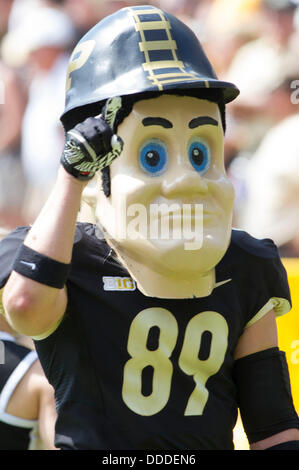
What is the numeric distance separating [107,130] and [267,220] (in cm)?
246

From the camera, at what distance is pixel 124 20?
1.43m

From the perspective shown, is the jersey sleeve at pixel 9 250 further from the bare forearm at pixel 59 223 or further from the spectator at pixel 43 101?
the spectator at pixel 43 101

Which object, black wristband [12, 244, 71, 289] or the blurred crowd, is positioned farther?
the blurred crowd

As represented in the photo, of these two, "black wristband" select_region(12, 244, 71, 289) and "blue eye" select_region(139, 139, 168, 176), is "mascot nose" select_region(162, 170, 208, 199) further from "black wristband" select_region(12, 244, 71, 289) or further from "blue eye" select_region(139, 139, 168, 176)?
"black wristband" select_region(12, 244, 71, 289)

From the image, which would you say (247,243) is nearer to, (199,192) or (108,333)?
(199,192)

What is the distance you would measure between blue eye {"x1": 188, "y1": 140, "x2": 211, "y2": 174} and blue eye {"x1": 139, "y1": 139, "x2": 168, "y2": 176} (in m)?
0.05

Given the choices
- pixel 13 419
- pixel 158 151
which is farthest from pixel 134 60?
pixel 13 419

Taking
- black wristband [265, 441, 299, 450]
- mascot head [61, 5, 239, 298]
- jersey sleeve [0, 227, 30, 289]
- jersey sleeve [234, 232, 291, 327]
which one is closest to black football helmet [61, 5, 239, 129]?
mascot head [61, 5, 239, 298]

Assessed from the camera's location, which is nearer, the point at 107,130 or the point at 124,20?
the point at 107,130

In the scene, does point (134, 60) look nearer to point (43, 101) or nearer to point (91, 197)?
point (91, 197)

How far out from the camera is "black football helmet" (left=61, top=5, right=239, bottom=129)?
1355 millimetres

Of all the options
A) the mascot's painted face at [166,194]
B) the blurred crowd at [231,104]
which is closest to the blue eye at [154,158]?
the mascot's painted face at [166,194]

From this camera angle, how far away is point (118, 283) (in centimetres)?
144
